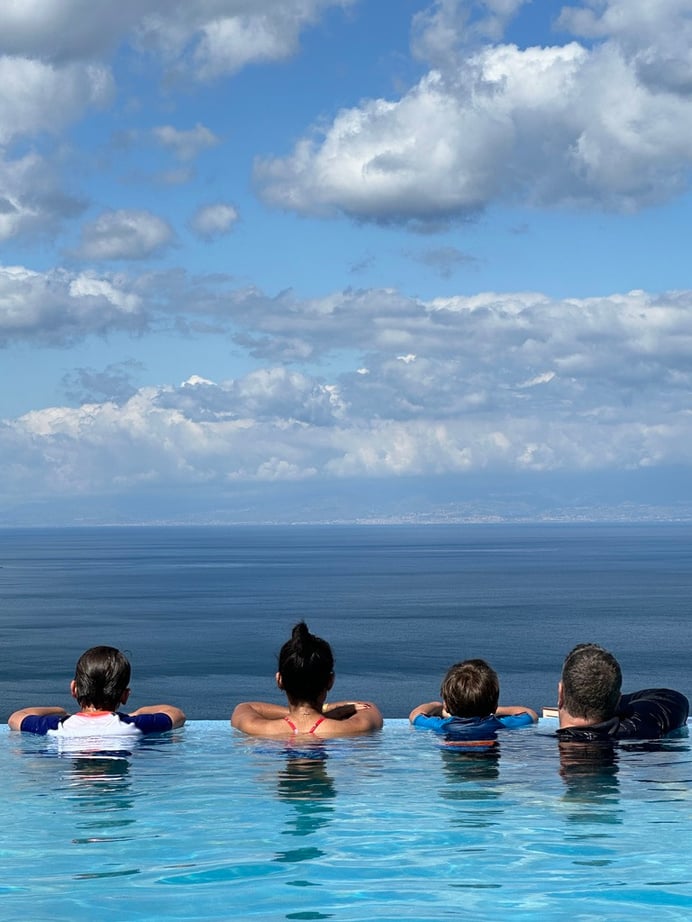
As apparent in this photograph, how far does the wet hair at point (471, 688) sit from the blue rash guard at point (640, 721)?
694 mm

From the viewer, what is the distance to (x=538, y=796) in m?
8.68

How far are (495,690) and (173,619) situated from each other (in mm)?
72307

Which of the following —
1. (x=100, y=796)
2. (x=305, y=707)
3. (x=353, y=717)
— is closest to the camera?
(x=100, y=796)

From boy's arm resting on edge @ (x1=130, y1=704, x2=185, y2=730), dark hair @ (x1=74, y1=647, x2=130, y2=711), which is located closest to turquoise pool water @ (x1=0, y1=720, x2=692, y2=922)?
boy's arm resting on edge @ (x1=130, y1=704, x2=185, y2=730)

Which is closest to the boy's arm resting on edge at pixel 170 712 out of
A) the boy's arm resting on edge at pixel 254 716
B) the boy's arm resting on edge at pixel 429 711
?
the boy's arm resting on edge at pixel 254 716

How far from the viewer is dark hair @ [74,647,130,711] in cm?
920

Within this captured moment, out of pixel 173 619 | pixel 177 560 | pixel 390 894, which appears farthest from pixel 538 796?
pixel 177 560

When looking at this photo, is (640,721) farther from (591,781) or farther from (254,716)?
(254,716)

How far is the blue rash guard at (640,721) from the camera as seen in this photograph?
970cm

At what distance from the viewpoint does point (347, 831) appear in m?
7.70

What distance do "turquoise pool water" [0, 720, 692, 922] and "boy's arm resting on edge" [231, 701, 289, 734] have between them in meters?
0.18

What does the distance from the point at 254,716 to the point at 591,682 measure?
11.6ft

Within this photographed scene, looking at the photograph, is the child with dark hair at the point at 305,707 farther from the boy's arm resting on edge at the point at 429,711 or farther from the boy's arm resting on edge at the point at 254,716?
the boy's arm resting on edge at the point at 429,711

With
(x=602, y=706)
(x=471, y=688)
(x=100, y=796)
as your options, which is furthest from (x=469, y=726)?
(x=100, y=796)
